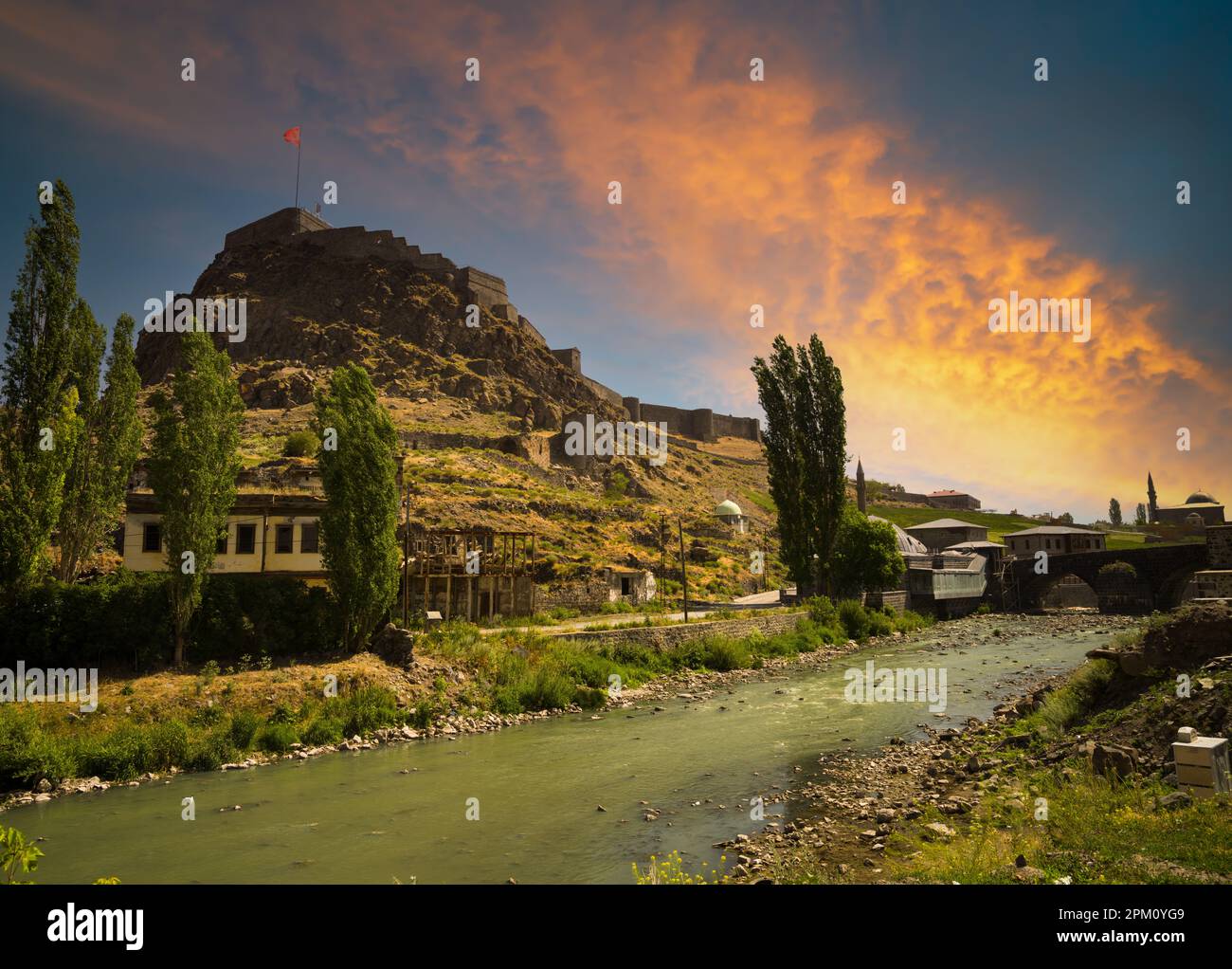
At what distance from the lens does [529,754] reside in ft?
66.6

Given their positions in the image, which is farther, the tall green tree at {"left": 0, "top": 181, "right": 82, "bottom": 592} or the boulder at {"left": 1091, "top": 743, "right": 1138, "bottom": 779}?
the tall green tree at {"left": 0, "top": 181, "right": 82, "bottom": 592}

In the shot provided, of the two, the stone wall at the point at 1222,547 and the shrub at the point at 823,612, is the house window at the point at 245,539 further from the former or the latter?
the stone wall at the point at 1222,547

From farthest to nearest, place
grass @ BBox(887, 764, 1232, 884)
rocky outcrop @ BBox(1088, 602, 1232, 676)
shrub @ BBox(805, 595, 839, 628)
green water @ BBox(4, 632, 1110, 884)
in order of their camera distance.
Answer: shrub @ BBox(805, 595, 839, 628)
rocky outcrop @ BBox(1088, 602, 1232, 676)
green water @ BBox(4, 632, 1110, 884)
grass @ BBox(887, 764, 1232, 884)

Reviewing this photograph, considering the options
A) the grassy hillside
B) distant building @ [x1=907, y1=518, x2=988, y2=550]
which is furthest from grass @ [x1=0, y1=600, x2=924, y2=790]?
the grassy hillside

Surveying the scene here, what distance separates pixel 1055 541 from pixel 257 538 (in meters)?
79.2

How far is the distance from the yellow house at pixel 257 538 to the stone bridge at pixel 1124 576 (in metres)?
65.0

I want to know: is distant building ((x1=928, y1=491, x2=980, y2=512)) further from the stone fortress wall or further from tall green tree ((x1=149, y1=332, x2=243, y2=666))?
tall green tree ((x1=149, y1=332, x2=243, y2=666))

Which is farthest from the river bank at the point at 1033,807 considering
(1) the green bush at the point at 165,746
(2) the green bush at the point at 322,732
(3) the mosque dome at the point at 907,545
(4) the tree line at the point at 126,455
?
(3) the mosque dome at the point at 907,545

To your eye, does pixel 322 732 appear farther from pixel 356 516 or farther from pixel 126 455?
pixel 126 455

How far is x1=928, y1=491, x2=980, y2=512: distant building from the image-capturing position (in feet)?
461

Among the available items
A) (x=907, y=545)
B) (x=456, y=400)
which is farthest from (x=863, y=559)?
(x=456, y=400)

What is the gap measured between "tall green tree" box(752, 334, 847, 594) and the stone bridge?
32.1m
